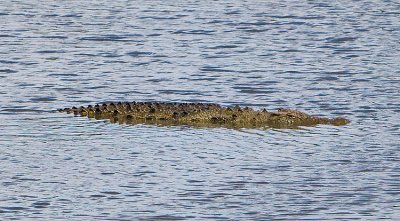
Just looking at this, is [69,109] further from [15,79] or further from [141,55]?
[141,55]

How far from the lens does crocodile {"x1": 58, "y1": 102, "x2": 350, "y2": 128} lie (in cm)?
1507

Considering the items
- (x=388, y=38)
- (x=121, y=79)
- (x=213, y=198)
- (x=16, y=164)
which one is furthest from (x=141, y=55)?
(x=213, y=198)

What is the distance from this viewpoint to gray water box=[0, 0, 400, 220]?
36.3 ft

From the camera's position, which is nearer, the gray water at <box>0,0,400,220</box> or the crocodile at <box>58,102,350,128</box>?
the gray water at <box>0,0,400,220</box>

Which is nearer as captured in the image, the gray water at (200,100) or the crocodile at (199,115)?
the gray water at (200,100)

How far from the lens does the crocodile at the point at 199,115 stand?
15070 millimetres

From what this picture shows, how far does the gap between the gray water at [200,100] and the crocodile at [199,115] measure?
35cm

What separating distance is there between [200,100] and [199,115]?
1.99 metres

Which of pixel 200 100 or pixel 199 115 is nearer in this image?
pixel 199 115

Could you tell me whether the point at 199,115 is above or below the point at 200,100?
above

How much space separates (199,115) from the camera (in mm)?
15305

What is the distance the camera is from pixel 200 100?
1728cm

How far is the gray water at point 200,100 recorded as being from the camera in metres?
11.1

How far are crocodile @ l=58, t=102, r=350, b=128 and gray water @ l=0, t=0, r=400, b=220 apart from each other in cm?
35
